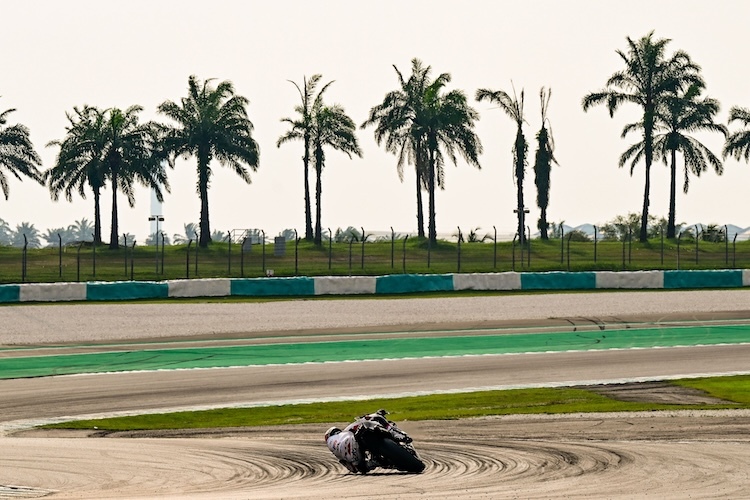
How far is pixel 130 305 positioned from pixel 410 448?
2736 cm

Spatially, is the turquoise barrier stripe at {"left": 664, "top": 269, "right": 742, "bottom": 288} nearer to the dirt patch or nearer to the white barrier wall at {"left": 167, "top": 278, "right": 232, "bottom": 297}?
the white barrier wall at {"left": 167, "top": 278, "right": 232, "bottom": 297}

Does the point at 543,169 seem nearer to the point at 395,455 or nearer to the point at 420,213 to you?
the point at 420,213

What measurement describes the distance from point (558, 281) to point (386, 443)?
3516 cm

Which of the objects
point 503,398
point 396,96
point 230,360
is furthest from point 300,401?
point 396,96

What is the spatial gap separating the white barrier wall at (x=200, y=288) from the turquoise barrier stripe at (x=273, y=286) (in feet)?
1.00

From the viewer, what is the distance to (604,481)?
12.2 metres

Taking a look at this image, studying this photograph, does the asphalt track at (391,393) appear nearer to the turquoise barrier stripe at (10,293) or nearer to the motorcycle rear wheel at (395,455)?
the motorcycle rear wheel at (395,455)

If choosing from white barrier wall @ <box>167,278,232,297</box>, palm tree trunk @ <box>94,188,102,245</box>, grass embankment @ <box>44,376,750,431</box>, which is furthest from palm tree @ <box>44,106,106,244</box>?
grass embankment @ <box>44,376,750,431</box>

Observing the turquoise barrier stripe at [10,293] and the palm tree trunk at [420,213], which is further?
the palm tree trunk at [420,213]

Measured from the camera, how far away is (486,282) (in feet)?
153

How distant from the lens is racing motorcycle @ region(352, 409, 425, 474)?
13.2 meters

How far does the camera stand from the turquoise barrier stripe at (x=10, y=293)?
39.8m

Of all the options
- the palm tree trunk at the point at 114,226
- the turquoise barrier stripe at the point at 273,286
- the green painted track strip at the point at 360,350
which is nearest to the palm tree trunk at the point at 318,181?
the palm tree trunk at the point at 114,226

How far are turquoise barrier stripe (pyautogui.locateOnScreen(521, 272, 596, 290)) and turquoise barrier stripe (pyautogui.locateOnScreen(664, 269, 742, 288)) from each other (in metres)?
3.45
